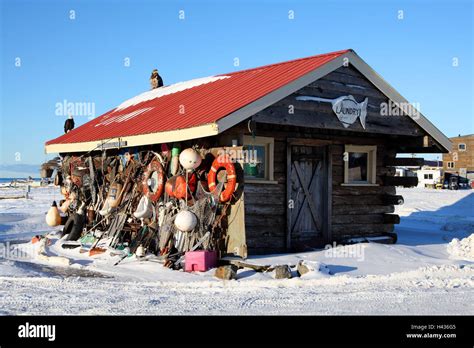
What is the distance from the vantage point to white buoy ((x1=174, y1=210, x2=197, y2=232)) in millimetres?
11297

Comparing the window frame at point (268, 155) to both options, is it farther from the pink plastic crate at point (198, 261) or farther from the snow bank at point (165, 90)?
the snow bank at point (165, 90)

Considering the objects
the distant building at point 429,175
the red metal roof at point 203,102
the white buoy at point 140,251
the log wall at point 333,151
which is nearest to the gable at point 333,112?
the log wall at point 333,151

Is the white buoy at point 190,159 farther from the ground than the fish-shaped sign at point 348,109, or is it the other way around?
the fish-shaped sign at point 348,109

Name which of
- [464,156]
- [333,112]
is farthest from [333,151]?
[464,156]

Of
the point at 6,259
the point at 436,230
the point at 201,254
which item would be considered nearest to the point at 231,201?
the point at 201,254

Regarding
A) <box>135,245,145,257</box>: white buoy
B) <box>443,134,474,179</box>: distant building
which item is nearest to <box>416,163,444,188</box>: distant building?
<box>443,134,474,179</box>: distant building

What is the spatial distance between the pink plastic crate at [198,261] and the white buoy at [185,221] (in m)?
0.57

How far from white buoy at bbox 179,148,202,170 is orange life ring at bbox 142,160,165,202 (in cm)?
141

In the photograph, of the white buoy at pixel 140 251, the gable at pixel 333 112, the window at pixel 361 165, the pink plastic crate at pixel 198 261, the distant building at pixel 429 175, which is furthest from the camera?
the distant building at pixel 429 175

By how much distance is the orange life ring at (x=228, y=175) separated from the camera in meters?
11.2

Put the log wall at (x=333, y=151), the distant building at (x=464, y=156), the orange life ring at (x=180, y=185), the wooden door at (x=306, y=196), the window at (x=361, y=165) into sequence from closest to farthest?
the orange life ring at (x=180, y=185)
the log wall at (x=333, y=151)
the wooden door at (x=306, y=196)
the window at (x=361, y=165)
the distant building at (x=464, y=156)

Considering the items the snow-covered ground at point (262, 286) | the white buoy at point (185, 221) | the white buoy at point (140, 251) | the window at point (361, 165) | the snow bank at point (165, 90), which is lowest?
the snow-covered ground at point (262, 286)

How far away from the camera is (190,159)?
1145 cm

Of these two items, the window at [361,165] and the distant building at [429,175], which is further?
the distant building at [429,175]
